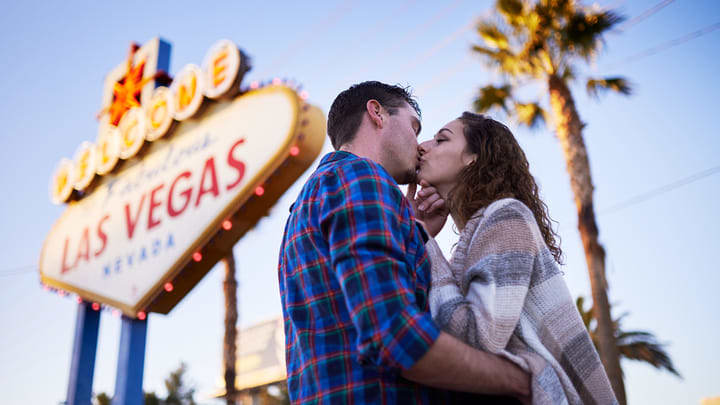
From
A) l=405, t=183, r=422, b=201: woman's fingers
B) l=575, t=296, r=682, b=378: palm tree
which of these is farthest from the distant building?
l=405, t=183, r=422, b=201: woman's fingers

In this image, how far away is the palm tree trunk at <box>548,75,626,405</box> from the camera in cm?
966

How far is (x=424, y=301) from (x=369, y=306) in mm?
353

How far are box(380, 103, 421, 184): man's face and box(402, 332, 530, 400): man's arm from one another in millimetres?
982

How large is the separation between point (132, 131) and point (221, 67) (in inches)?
79.8

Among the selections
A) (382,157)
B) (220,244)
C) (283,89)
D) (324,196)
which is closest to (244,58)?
(283,89)

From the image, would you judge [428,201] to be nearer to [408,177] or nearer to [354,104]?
[408,177]

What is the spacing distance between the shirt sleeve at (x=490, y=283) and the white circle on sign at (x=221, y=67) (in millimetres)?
6287

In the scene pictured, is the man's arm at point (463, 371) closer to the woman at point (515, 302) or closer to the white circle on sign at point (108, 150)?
the woman at point (515, 302)

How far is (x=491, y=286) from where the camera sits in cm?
176

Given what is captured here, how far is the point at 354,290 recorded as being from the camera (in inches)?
62.2

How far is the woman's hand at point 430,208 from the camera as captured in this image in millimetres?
2566

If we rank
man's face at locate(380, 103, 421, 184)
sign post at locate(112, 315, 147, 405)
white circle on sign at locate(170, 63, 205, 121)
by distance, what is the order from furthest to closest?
white circle on sign at locate(170, 63, 205, 121)
sign post at locate(112, 315, 147, 405)
man's face at locate(380, 103, 421, 184)

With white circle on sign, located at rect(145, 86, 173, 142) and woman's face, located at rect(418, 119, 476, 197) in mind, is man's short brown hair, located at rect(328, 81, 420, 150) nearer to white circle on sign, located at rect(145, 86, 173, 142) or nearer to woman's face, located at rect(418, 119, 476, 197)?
woman's face, located at rect(418, 119, 476, 197)

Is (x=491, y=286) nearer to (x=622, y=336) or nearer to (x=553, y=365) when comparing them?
(x=553, y=365)
